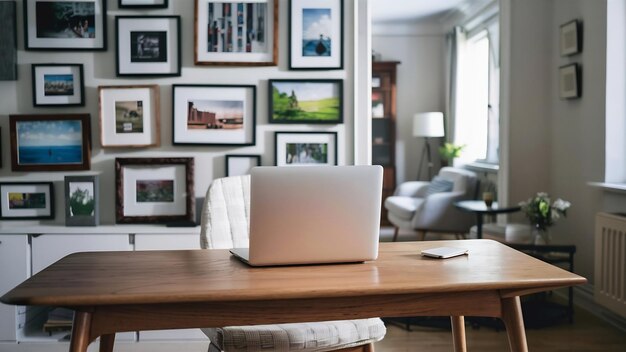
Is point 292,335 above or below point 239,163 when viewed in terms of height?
below

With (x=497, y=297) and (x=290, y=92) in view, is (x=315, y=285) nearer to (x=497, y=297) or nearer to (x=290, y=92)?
(x=497, y=297)

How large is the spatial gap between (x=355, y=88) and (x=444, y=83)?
16.0 feet

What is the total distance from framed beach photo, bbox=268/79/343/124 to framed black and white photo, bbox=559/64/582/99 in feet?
5.37

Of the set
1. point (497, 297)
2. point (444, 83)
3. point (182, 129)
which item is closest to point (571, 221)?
point (182, 129)

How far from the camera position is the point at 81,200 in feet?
10.7

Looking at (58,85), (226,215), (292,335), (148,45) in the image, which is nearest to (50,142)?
(58,85)

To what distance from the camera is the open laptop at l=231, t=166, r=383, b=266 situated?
63.6 inches

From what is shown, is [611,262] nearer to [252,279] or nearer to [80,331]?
[252,279]

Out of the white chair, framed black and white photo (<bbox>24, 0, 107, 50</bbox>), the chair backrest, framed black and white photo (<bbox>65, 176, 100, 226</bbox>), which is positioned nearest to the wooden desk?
the white chair

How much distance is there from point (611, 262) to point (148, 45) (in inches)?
104

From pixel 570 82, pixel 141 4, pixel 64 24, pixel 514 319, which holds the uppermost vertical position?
pixel 141 4

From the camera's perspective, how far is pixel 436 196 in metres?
6.03

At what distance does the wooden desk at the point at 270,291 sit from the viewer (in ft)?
4.65

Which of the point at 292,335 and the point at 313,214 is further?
the point at 292,335
